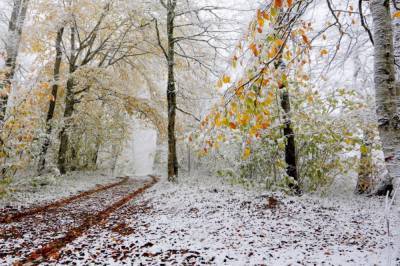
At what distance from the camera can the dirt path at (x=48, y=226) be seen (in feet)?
14.2

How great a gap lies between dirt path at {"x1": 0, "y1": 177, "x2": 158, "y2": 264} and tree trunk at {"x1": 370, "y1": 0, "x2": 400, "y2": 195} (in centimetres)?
428

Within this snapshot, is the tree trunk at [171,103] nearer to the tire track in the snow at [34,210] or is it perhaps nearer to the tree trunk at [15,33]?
the tire track in the snow at [34,210]

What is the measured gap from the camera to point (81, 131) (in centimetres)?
1891

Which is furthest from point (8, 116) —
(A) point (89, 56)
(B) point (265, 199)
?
(A) point (89, 56)

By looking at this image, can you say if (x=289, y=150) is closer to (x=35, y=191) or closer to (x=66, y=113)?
(x=35, y=191)

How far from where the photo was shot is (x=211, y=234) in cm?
508

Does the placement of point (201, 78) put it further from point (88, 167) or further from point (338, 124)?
point (88, 167)

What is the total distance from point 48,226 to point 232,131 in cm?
519

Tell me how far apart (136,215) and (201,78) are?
298 inches

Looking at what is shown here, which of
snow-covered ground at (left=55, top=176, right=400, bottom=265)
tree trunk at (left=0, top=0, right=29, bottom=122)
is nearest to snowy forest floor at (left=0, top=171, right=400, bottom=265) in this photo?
snow-covered ground at (left=55, top=176, right=400, bottom=265)

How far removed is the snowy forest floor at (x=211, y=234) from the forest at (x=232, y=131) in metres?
0.03

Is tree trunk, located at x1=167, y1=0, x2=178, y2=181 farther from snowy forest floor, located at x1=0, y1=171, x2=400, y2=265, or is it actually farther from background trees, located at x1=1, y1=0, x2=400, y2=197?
snowy forest floor, located at x1=0, y1=171, x2=400, y2=265

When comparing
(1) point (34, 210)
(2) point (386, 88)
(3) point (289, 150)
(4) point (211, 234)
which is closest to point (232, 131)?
(3) point (289, 150)

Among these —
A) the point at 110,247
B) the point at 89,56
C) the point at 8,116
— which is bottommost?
the point at 110,247
